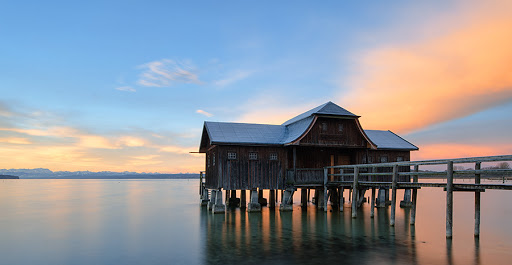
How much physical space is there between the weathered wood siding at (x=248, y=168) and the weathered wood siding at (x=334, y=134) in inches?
105

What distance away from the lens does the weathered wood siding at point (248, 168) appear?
1193 inches

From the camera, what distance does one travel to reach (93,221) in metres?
32.1

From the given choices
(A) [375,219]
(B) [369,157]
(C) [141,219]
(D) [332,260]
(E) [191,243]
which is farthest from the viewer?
(B) [369,157]

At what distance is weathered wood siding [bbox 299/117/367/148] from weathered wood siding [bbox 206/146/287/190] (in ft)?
8.71

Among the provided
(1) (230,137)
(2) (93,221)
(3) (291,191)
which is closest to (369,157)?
(3) (291,191)

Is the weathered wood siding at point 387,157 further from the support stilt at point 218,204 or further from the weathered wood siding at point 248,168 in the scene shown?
the support stilt at point 218,204

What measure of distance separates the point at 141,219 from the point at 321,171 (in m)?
15.5

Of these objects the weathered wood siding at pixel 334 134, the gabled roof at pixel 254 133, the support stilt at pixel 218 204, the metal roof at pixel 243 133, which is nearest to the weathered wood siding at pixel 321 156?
the gabled roof at pixel 254 133

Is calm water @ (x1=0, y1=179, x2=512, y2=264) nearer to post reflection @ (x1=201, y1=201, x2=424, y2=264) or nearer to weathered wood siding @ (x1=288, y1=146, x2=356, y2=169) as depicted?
post reflection @ (x1=201, y1=201, x2=424, y2=264)

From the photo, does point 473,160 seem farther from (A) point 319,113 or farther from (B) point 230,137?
(B) point 230,137

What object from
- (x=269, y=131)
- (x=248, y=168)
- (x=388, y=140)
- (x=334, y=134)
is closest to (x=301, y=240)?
(x=248, y=168)

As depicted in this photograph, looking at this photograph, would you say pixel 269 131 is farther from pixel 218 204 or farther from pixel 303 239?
pixel 303 239


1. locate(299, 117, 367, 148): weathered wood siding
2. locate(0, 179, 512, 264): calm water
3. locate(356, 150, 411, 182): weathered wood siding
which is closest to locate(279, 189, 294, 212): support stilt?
locate(0, 179, 512, 264): calm water

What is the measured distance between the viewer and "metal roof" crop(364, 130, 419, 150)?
36.9 meters
